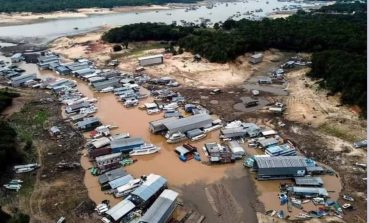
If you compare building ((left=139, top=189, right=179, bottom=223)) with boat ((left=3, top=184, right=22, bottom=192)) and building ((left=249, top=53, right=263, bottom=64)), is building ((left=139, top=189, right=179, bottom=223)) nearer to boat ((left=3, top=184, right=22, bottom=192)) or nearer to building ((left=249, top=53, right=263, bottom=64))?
boat ((left=3, top=184, right=22, bottom=192))

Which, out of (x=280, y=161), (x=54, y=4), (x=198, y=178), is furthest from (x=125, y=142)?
(x=54, y=4)

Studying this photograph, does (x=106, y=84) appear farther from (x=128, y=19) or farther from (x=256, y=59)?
(x=128, y=19)

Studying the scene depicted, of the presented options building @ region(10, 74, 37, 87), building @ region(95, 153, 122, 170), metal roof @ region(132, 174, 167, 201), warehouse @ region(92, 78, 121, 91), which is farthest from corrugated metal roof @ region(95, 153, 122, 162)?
building @ region(10, 74, 37, 87)

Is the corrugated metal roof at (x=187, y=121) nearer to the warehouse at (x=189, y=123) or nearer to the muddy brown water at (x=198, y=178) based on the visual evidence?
the warehouse at (x=189, y=123)

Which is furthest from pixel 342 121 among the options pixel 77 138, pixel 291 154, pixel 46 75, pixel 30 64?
pixel 30 64

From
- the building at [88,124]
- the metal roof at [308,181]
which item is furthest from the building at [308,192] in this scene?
the building at [88,124]

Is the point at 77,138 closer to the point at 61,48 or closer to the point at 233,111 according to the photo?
the point at 233,111

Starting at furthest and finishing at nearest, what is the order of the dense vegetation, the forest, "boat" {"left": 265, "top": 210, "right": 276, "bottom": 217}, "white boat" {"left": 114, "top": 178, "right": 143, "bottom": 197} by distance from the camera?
the dense vegetation
the forest
"white boat" {"left": 114, "top": 178, "right": 143, "bottom": 197}
"boat" {"left": 265, "top": 210, "right": 276, "bottom": 217}

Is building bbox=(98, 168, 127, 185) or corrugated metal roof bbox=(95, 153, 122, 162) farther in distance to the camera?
corrugated metal roof bbox=(95, 153, 122, 162)
